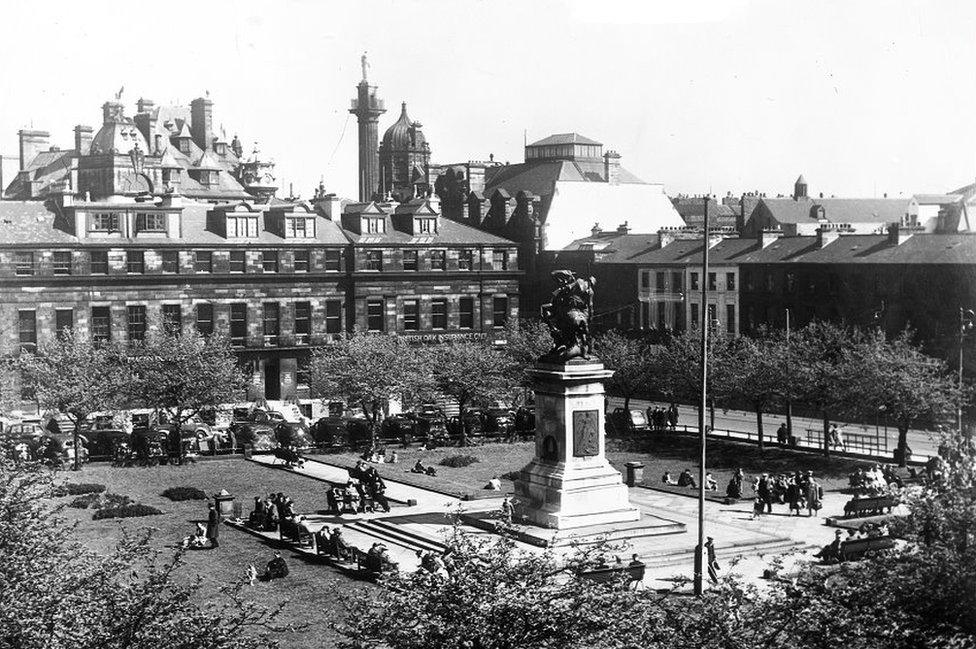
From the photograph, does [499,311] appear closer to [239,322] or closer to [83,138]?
[239,322]

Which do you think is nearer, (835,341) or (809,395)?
(809,395)

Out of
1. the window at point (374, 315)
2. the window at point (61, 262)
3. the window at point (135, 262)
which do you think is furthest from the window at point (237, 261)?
the window at point (61, 262)

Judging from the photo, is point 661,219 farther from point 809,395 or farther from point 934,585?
point 934,585

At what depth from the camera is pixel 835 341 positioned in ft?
177

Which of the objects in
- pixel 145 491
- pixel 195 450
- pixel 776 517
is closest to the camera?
pixel 776 517

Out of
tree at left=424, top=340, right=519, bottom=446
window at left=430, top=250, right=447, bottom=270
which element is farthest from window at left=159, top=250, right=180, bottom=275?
tree at left=424, top=340, right=519, bottom=446

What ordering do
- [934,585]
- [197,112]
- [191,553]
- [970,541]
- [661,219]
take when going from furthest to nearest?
[197,112] → [661,219] → [191,553] → [970,541] → [934,585]

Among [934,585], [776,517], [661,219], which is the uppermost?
[661,219]

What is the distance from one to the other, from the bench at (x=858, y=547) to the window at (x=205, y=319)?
147 feet

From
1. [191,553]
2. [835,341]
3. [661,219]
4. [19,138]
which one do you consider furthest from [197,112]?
Result: [191,553]

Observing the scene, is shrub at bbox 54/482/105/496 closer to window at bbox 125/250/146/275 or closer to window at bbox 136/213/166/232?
window at bbox 125/250/146/275

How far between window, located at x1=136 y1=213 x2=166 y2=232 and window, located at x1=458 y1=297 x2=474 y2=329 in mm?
18893

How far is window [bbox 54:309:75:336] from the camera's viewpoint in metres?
63.9

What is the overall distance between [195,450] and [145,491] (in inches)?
374
